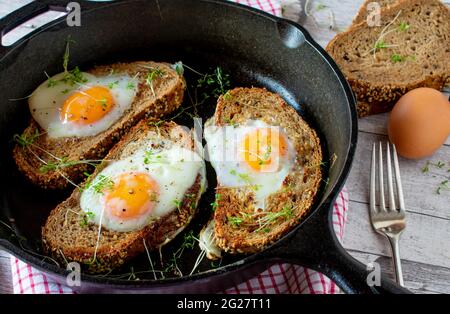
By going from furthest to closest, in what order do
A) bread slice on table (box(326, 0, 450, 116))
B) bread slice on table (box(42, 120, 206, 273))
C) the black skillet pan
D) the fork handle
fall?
1. bread slice on table (box(326, 0, 450, 116))
2. the fork handle
3. bread slice on table (box(42, 120, 206, 273))
4. the black skillet pan

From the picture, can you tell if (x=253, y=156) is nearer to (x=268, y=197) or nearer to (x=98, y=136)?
(x=268, y=197)

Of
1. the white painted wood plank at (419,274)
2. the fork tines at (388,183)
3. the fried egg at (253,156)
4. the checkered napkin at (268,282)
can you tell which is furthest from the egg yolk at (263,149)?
the white painted wood plank at (419,274)

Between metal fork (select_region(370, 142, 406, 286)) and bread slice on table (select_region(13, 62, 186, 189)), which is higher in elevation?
bread slice on table (select_region(13, 62, 186, 189))

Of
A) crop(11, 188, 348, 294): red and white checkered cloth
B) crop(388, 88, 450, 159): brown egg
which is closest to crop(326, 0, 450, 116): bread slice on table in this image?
crop(388, 88, 450, 159): brown egg

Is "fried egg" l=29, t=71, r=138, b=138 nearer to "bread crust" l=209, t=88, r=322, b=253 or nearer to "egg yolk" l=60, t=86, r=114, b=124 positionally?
"egg yolk" l=60, t=86, r=114, b=124

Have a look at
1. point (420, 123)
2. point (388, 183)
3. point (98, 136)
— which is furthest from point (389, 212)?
point (98, 136)
